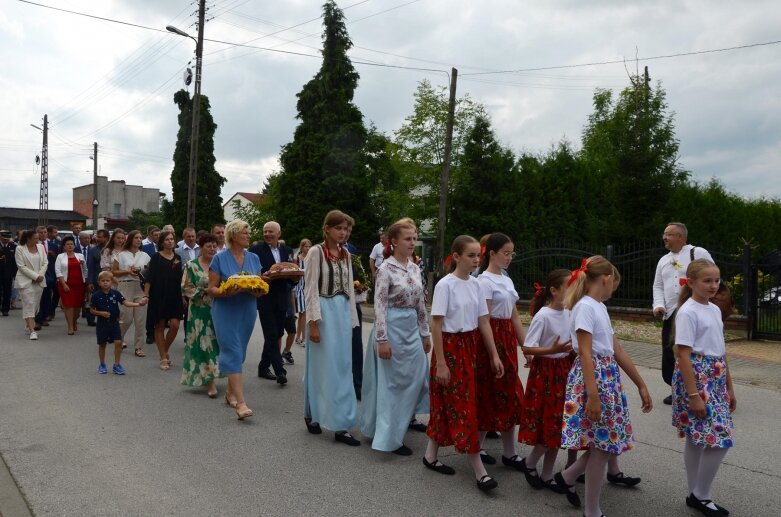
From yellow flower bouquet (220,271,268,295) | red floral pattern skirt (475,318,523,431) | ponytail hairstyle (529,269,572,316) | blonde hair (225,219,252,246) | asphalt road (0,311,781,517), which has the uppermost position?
blonde hair (225,219,252,246)

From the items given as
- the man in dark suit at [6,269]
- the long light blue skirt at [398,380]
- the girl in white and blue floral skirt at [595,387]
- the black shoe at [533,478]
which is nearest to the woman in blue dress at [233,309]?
the long light blue skirt at [398,380]

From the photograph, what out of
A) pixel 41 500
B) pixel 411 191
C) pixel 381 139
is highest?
pixel 381 139

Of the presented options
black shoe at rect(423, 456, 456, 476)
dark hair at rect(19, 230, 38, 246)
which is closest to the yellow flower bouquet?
black shoe at rect(423, 456, 456, 476)

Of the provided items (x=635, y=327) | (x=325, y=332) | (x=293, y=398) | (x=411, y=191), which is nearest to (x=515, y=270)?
(x=635, y=327)

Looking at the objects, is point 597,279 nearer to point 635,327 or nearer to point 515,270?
point 635,327

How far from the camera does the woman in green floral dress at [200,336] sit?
7895mm

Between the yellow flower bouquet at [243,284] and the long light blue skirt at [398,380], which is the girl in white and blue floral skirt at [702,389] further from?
the yellow flower bouquet at [243,284]

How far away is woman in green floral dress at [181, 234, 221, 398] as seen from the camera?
7895 millimetres

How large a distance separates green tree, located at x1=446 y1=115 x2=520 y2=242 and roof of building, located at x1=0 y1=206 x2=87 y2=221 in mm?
65004

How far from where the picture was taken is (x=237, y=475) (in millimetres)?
5039

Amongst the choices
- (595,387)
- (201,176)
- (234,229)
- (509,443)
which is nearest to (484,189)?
(234,229)

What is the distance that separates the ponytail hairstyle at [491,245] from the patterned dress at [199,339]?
11.8 ft

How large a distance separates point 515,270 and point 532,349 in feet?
47.8

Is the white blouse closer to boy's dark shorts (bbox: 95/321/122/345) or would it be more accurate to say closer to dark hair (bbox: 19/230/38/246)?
boy's dark shorts (bbox: 95/321/122/345)
